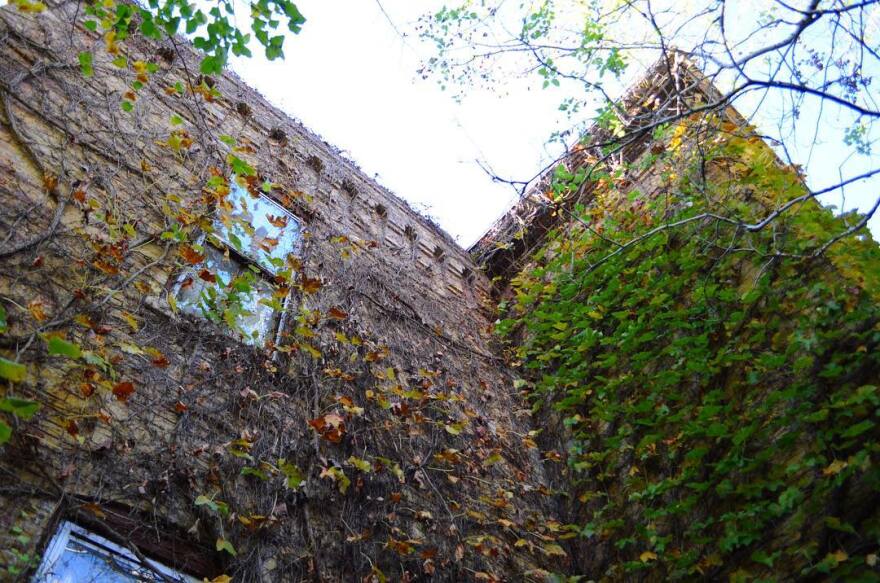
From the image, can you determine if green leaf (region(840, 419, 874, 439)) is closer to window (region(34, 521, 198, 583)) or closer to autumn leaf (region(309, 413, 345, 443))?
autumn leaf (region(309, 413, 345, 443))

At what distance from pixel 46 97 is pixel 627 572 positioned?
14.6ft

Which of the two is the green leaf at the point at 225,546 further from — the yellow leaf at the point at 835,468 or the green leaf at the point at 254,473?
the yellow leaf at the point at 835,468

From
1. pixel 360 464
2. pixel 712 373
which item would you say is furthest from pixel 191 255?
pixel 712 373

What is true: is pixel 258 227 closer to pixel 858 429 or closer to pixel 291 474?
pixel 291 474

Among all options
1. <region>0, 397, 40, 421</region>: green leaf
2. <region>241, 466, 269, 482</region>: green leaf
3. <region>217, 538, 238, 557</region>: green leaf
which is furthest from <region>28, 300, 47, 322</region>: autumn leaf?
<region>0, 397, 40, 421</region>: green leaf

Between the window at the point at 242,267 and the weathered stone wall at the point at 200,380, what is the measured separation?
125mm

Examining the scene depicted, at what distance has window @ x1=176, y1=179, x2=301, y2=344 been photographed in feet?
13.6

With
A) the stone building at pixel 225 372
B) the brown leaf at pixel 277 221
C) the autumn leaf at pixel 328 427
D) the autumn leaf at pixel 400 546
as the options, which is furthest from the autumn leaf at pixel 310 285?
the autumn leaf at pixel 400 546

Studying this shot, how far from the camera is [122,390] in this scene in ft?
10.7

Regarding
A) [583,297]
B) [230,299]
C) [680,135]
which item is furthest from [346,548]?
[680,135]

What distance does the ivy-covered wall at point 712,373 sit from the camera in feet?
11.7

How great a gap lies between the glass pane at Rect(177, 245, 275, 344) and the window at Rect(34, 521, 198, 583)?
4.70ft

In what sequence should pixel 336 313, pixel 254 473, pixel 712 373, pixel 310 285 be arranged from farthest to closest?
pixel 336 313, pixel 310 285, pixel 712 373, pixel 254 473

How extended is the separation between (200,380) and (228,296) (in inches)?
22.1
